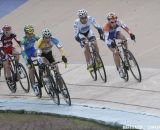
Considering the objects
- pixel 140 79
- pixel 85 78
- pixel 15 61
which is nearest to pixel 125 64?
pixel 140 79

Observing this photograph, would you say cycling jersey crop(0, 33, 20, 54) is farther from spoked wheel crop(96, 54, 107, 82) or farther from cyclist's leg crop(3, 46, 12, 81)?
spoked wheel crop(96, 54, 107, 82)

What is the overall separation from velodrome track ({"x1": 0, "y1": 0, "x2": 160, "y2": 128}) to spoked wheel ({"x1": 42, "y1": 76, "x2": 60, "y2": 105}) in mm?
352

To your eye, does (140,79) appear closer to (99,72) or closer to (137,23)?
(99,72)

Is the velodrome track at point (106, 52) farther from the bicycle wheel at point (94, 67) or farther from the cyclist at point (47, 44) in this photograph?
the cyclist at point (47, 44)

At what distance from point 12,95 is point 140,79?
3.27 m

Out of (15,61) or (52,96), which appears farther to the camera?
(15,61)

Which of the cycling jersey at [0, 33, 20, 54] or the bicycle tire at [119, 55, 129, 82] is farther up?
the cycling jersey at [0, 33, 20, 54]

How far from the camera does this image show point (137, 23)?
55.9ft

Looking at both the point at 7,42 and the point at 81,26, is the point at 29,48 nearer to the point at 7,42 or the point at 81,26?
the point at 7,42

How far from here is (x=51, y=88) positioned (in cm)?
1215

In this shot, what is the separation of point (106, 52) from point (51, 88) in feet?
12.5

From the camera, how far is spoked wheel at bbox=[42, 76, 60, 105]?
1197 centimetres

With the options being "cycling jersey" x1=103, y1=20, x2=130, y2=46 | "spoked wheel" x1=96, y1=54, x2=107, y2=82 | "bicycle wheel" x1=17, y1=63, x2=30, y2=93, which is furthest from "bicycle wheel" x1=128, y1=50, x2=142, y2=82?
"bicycle wheel" x1=17, y1=63, x2=30, y2=93

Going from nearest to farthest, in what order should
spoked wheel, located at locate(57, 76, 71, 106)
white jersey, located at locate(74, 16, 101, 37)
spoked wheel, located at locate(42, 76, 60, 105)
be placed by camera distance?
spoked wheel, located at locate(57, 76, 71, 106)
spoked wheel, located at locate(42, 76, 60, 105)
white jersey, located at locate(74, 16, 101, 37)
